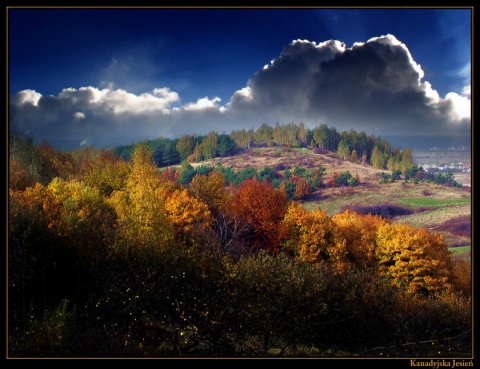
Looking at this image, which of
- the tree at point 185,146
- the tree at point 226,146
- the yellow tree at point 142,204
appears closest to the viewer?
the yellow tree at point 142,204

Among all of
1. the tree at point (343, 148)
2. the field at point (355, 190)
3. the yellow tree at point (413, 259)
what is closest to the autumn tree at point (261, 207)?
the field at point (355, 190)

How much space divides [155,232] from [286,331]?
4.49 meters

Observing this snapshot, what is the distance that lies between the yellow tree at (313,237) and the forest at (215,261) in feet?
0.12

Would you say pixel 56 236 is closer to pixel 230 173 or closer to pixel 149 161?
pixel 149 161

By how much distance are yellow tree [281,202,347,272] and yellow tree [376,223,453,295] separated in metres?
1.38

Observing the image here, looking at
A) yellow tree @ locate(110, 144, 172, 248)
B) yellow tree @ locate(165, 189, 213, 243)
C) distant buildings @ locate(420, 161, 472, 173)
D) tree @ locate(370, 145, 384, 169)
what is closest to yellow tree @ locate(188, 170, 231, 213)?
yellow tree @ locate(165, 189, 213, 243)

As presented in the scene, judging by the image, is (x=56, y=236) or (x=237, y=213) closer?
(x=56, y=236)

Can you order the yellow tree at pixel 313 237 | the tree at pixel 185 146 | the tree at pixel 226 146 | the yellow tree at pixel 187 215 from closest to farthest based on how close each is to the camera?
the yellow tree at pixel 187 215, the tree at pixel 185 146, the tree at pixel 226 146, the yellow tree at pixel 313 237

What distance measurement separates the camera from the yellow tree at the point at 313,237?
36.9 feet

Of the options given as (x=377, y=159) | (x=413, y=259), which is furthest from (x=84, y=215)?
(x=413, y=259)

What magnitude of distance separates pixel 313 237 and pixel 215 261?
336 cm

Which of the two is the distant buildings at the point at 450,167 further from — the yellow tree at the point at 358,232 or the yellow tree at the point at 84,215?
the yellow tree at the point at 84,215

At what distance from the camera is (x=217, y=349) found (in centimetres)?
840

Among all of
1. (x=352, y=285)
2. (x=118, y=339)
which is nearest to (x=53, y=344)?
(x=118, y=339)
